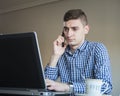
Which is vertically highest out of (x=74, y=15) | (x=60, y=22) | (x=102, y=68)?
(x=74, y=15)

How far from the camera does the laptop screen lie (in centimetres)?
103

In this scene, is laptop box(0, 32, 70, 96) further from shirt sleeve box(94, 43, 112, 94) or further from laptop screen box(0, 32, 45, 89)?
shirt sleeve box(94, 43, 112, 94)

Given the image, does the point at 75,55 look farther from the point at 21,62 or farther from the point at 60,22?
the point at 60,22

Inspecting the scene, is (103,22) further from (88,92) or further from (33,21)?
(88,92)

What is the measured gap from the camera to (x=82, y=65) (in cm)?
179

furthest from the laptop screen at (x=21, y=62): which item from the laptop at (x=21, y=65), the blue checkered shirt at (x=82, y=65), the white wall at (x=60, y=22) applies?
the white wall at (x=60, y=22)

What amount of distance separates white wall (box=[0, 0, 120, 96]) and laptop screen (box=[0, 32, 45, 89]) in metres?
2.46

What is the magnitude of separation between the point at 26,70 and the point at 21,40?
13 centimetres

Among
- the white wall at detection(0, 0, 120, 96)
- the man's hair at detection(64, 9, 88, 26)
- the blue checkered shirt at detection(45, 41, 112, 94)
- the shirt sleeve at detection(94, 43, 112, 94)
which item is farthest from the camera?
the white wall at detection(0, 0, 120, 96)

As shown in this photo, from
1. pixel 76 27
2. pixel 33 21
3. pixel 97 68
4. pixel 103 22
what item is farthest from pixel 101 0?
pixel 97 68

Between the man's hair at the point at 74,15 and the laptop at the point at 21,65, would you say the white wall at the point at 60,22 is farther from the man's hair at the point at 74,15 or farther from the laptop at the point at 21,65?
the laptop at the point at 21,65

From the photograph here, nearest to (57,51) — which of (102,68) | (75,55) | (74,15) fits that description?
(75,55)

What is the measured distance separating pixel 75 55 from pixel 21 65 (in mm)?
849

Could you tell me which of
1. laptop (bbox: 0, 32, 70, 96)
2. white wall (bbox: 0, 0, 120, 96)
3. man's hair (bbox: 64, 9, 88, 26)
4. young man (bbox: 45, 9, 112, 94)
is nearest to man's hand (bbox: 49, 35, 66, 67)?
young man (bbox: 45, 9, 112, 94)
